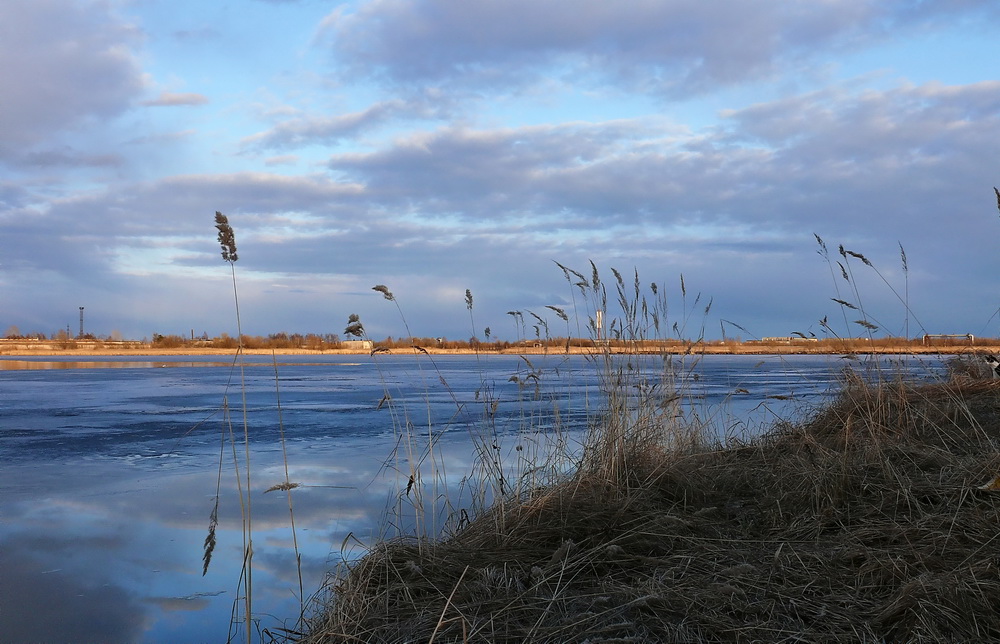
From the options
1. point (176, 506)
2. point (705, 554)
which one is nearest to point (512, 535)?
point (705, 554)

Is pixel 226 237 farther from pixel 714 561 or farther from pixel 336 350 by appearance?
Result: pixel 336 350

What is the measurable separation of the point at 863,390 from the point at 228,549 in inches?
183

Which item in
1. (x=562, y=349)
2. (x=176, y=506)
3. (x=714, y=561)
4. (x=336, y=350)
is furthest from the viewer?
(x=336, y=350)

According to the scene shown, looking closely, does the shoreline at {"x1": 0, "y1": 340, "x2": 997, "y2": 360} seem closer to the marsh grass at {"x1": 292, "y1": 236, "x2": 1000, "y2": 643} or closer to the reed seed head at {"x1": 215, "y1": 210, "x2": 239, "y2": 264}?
the marsh grass at {"x1": 292, "y1": 236, "x2": 1000, "y2": 643}

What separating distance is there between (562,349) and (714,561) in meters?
3.76

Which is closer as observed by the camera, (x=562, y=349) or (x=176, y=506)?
(x=176, y=506)

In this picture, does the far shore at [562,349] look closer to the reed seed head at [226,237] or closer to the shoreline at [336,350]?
the shoreline at [336,350]

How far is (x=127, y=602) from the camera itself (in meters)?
3.20

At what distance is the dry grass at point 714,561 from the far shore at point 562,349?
45.0 inches

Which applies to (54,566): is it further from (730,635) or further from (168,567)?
(730,635)

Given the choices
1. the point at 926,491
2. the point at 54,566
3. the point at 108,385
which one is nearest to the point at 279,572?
the point at 54,566

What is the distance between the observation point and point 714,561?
2.83 meters

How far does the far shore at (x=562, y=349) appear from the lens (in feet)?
18.8

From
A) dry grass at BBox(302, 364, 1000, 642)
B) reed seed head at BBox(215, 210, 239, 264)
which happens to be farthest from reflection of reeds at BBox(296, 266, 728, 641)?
reed seed head at BBox(215, 210, 239, 264)
